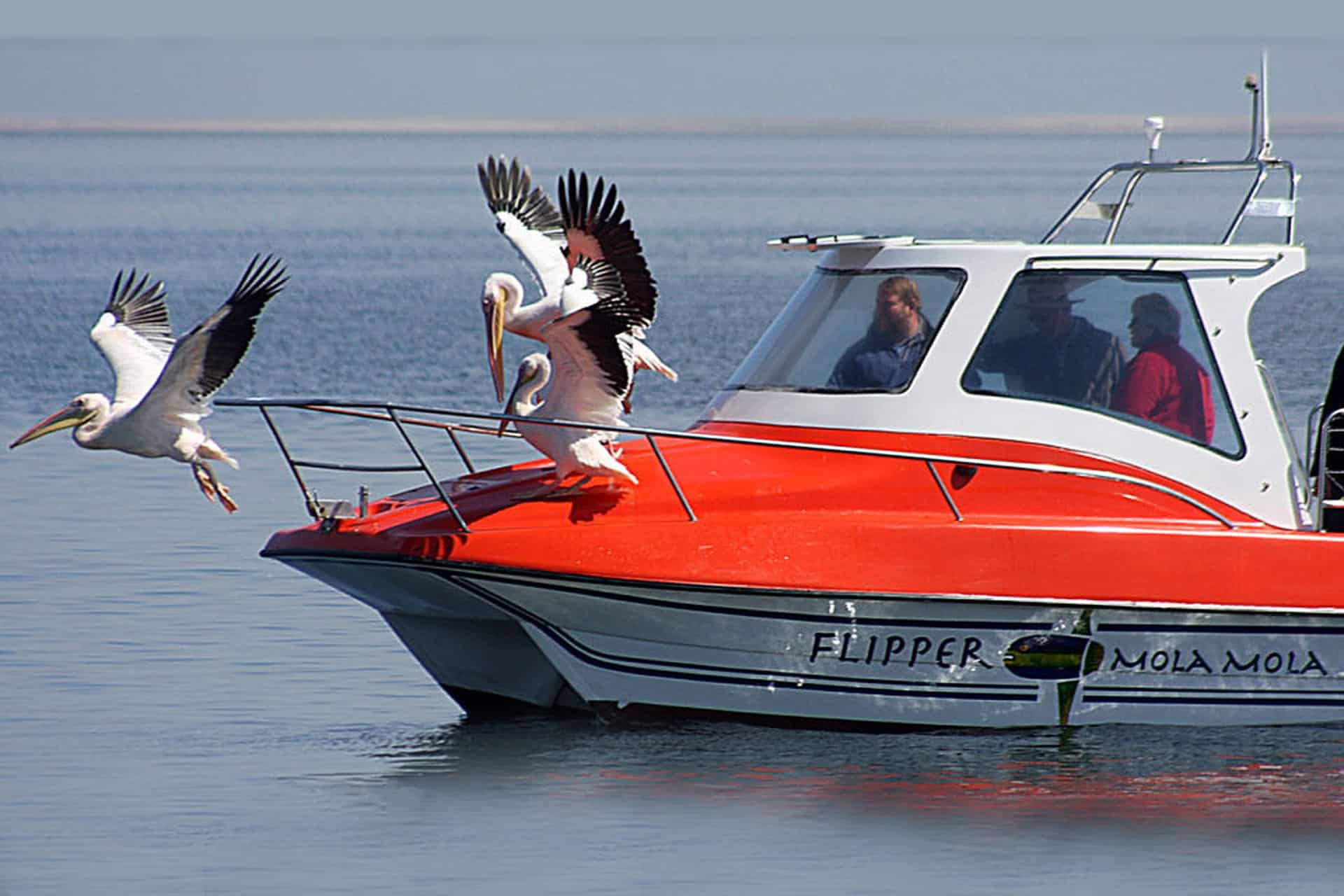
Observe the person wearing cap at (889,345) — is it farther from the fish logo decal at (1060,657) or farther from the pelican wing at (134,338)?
the pelican wing at (134,338)

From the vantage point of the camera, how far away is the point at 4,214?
212 feet

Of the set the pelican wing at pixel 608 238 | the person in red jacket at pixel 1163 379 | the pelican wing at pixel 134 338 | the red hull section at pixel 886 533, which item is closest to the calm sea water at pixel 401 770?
the red hull section at pixel 886 533

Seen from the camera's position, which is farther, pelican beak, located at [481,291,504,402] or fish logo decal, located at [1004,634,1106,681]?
fish logo decal, located at [1004,634,1106,681]

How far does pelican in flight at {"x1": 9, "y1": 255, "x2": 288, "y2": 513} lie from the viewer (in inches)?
400

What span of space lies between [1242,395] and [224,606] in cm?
573

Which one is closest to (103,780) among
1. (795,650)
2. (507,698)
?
(507,698)

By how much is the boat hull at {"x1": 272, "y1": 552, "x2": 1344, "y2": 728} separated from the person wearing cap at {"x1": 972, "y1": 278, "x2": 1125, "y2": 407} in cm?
93

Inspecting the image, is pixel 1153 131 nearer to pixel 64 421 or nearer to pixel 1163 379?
pixel 1163 379

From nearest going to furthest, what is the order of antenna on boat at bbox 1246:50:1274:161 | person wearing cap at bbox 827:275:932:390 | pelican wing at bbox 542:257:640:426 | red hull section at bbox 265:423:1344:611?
1. pelican wing at bbox 542:257:640:426
2. red hull section at bbox 265:423:1344:611
3. person wearing cap at bbox 827:275:932:390
4. antenna on boat at bbox 1246:50:1274:161

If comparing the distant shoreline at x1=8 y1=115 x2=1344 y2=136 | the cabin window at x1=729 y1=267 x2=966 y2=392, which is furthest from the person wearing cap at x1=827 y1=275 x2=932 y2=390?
the distant shoreline at x1=8 y1=115 x2=1344 y2=136

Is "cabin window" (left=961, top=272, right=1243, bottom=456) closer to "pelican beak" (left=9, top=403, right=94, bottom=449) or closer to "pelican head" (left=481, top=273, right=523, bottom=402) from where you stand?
"pelican head" (left=481, top=273, right=523, bottom=402)

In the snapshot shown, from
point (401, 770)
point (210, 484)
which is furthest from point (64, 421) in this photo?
point (401, 770)

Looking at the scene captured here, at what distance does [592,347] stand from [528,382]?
0.40 meters

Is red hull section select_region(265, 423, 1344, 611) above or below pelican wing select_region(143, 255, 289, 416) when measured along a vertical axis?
below
